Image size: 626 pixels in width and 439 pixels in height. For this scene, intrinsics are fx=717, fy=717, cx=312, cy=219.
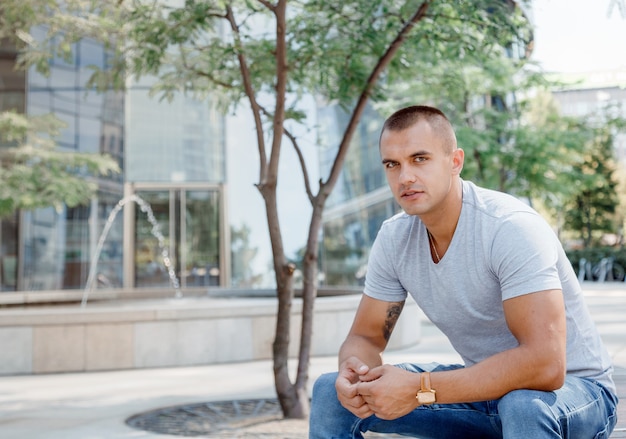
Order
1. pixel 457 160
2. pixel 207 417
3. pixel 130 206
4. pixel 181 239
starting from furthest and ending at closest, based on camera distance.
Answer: pixel 130 206 → pixel 181 239 → pixel 207 417 → pixel 457 160

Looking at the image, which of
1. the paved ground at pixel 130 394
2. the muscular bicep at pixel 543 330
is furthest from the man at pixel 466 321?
the paved ground at pixel 130 394

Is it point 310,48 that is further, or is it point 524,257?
point 310,48

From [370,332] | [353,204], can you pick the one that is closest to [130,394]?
[370,332]

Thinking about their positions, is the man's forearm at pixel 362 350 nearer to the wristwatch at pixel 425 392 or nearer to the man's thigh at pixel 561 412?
the wristwatch at pixel 425 392

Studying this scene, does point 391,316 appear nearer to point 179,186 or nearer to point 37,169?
point 37,169

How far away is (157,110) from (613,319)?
14627mm

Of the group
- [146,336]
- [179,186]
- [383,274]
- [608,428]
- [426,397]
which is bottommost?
[146,336]

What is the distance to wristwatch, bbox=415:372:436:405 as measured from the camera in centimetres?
193

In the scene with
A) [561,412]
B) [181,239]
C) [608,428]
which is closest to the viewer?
[561,412]

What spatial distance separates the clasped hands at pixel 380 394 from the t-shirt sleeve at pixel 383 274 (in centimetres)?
36

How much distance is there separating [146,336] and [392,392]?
21.9ft

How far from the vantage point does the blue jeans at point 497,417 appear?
1755mm

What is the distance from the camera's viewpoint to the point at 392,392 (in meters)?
1.95

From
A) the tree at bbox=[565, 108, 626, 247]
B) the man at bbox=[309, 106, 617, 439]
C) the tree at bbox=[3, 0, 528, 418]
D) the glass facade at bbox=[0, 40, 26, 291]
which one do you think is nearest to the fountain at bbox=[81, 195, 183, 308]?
the glass facade at bbox=[0, 40, 26, 291]
